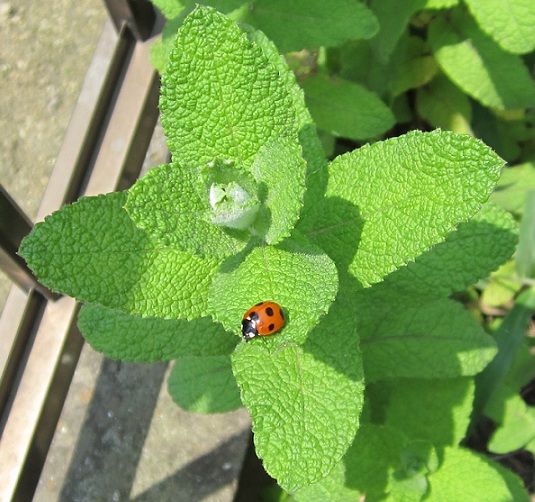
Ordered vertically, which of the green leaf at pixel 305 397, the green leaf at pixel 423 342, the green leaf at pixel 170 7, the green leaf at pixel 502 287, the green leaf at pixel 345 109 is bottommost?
the green leaf at pixel 502 287

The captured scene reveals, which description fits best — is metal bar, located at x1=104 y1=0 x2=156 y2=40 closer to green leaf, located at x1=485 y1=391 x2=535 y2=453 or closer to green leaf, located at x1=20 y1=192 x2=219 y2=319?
green leaf, located at x1=20 y1=192 x2=219 y2=319

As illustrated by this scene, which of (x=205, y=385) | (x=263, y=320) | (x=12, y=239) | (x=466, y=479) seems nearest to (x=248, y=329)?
(x=263, y=320)

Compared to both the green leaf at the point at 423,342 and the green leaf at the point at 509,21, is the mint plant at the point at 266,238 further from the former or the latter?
the green leaf at the point at 509,21

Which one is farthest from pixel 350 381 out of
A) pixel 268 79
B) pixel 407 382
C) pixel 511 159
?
pixel 511 159

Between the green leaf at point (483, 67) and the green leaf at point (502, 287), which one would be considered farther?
the green leaf at point (502, 287)

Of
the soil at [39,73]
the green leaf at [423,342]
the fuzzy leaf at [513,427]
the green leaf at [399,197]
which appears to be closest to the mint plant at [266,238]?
the green leaf at [399,197]

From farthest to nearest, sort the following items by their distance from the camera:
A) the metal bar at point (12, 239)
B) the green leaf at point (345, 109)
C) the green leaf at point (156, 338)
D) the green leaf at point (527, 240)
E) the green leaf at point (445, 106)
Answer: the green leaf at point (445, 106), the green leaf at point (527, 240), the green leaf at point (345, 109), the metal bar at point (12, 239), the green leaf at point (156, 338)
